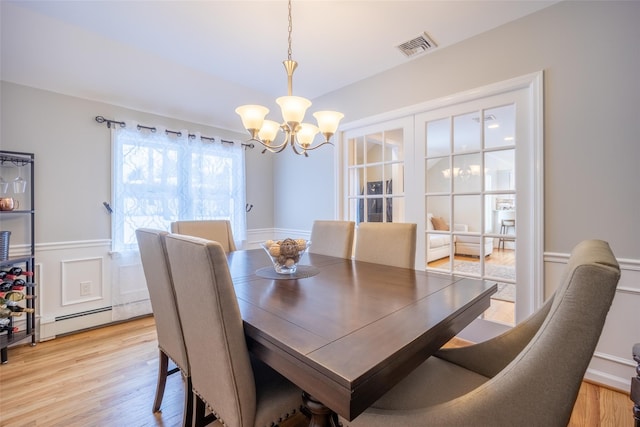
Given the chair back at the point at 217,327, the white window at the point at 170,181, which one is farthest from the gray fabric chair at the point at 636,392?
the white window at the point at 170,181

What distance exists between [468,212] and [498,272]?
0.53 metres

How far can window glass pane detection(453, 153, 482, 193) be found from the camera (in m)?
2.31

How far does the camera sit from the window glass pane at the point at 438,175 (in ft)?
8.10

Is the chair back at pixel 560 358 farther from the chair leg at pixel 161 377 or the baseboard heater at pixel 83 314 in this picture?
the baseboard heater at pixel 83 314

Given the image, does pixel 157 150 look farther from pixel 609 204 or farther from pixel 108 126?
pixel 609 204

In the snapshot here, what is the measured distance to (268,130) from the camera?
1860 mm

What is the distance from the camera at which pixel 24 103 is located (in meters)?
2.38

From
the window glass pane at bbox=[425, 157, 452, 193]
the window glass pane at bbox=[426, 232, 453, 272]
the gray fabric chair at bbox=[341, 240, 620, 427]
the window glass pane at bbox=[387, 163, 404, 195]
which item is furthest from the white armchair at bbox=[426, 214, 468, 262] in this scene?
the gray fabric chair at bbox=[341, 240, 620, 427]

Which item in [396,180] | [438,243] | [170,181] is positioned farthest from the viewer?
[170,181]

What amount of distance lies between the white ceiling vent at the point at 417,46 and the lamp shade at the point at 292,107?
1.38 metres

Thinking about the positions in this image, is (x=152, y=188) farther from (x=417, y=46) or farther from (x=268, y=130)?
(x=417, y=46)

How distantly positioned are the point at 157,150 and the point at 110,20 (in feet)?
4.14

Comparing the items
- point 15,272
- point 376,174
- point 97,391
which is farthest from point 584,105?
point 15,272

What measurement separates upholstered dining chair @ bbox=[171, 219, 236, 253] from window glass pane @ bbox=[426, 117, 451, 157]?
2.07m
